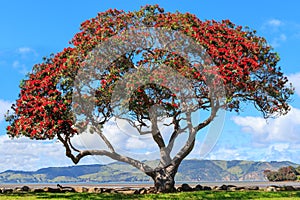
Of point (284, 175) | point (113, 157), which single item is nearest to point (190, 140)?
point (113, 157)

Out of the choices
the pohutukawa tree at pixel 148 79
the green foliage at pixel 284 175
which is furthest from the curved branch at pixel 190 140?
the green foliage at pixel 284 175

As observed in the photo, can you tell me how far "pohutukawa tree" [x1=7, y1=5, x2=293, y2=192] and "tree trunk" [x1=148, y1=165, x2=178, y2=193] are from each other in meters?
0.07

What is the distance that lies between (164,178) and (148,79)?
333 inches

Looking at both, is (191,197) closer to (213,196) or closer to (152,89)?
(213,196)

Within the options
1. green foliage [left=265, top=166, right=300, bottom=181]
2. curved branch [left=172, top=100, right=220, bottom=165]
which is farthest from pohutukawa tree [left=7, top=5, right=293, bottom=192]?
green foliage [left=265, top=166, right=300, bottom=181]

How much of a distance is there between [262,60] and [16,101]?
1673cm

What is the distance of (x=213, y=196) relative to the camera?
24.8 m

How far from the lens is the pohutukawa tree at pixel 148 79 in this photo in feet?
79.7

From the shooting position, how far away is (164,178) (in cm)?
2856

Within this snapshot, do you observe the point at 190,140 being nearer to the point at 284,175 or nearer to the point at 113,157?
the point at 113,157

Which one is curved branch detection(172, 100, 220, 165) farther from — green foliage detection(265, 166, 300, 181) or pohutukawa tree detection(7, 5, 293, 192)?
green foliage detection(265, 166, 300, 181)

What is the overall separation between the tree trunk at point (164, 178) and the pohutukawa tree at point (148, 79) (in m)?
0.07

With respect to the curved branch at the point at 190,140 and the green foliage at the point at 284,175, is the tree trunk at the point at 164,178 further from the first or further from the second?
the green foliage at the point at 284,175

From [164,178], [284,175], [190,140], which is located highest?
[190,140]
